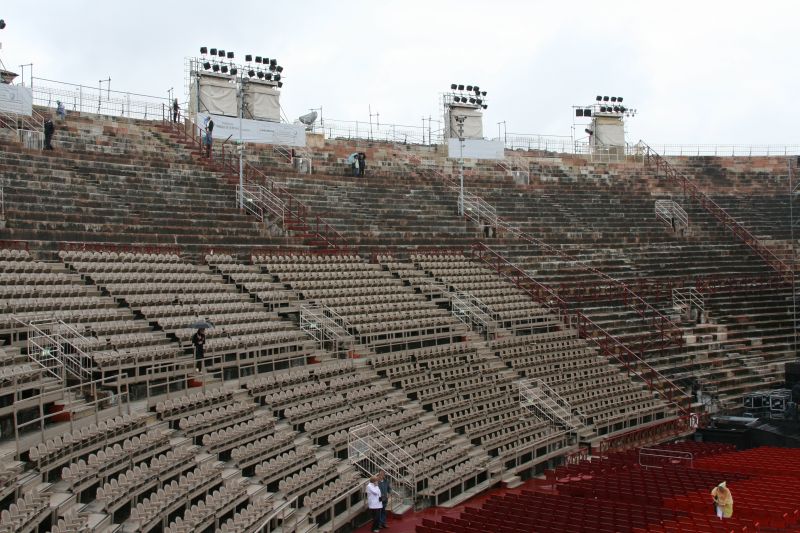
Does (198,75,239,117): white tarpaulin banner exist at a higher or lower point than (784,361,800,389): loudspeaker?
higher

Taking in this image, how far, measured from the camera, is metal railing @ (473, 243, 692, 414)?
77.7 ft

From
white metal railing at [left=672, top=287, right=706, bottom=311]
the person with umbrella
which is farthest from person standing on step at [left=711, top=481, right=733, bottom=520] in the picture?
white metal railing at [left=672, top=287, right=706, bottom=311]

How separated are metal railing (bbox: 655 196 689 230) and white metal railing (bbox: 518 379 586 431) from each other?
51.4 feet

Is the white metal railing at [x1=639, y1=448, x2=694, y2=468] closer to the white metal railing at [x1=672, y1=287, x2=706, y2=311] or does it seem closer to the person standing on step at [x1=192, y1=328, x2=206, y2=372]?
the person standing on step at [x1=192, y1=328, x2=206, y2=372]

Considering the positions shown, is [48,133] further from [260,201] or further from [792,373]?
[792,373]

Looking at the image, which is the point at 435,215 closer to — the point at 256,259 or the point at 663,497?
the point at 256,259

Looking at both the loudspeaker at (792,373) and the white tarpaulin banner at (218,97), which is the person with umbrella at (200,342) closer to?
the loudspeaker at (792,373)

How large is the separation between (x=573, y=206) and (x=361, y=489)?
21.9m

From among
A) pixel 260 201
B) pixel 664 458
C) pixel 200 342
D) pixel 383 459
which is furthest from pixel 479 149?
pixel 383 459

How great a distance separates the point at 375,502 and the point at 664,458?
7.85 m

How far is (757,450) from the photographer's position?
762 inches

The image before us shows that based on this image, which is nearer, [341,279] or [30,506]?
[30,506]

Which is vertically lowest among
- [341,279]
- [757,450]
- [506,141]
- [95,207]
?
[757,450]

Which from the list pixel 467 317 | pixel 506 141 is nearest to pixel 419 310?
pixel 467 317
